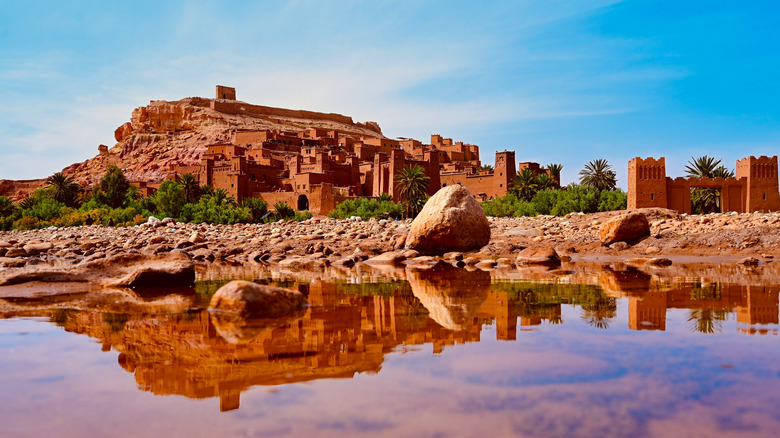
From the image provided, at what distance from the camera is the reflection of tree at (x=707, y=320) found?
4.92m

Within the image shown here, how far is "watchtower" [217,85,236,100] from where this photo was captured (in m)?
101

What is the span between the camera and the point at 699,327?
5012 mm

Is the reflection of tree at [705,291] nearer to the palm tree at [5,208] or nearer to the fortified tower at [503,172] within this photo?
the fortified tower at [503,172]

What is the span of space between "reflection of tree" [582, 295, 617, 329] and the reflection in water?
0.04 ft

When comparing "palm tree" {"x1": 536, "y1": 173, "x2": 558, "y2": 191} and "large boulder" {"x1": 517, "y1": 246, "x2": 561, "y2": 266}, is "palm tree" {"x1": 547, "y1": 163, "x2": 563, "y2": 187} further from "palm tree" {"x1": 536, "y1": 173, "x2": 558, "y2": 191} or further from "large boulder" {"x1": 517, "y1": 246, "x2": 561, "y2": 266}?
"large boulder" {"x1": 517, "y1": 246, "x2": 561, "y2": 266}

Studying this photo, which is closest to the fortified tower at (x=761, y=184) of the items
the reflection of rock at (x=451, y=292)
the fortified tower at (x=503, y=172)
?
the reflection of rock at (x=451, y=292)

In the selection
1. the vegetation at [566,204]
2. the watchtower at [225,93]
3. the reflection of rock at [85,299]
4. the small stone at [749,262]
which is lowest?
the reflection of rock at [85,299]

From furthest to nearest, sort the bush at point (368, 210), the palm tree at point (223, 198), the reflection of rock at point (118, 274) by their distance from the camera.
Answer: the palm tree at point (223, 198) → the bush at point (368, 210) → the reflection of rock at point (118, 274)

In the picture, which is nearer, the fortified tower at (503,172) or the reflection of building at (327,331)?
the reflection of building at (327,331)

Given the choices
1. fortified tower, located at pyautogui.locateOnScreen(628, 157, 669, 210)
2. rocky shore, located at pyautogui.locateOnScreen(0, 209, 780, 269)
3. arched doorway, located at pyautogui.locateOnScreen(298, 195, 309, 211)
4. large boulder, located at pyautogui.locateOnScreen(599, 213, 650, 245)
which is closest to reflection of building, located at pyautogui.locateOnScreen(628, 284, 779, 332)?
rocky shore, located at pyautogui.locateOnScreen(0, 209, 780, 269)

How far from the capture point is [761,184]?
94.7ft

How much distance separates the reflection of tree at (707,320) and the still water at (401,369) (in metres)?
0.02

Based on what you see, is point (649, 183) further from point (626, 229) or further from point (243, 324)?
point (243, 324)

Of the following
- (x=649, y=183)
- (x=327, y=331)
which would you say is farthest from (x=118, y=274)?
(x=649, y=183)
